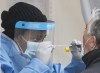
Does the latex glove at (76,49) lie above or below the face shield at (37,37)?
below

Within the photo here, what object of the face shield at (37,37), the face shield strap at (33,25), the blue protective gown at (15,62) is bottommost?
the blue protective gown at (15,62)

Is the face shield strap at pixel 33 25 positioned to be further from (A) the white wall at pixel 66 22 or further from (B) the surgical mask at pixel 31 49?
(A) the white wall at pixel 66 22

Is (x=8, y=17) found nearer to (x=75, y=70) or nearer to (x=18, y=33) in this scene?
(x=18, y=33)

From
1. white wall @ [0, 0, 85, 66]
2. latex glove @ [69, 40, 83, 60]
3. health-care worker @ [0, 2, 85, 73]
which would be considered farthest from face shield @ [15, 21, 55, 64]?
white wall @ [0, 0, 85, 66]

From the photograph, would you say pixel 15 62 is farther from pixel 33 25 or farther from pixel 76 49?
pixel 76 49

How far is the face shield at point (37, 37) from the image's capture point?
1577 mm

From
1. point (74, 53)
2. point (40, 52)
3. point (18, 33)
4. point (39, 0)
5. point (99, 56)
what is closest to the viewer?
point (99, 56)

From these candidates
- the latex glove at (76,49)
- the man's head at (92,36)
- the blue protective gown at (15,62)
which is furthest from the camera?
the latex glove at (76,49)

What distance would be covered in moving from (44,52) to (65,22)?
4.36 feet

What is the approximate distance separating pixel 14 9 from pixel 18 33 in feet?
0.49

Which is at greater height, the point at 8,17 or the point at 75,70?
the point at 8,17

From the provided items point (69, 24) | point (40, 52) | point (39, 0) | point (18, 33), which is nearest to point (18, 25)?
point (18, 33)

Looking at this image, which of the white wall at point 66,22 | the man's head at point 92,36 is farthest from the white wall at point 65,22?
the man's head at point 92,36

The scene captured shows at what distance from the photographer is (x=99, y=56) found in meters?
1.28
